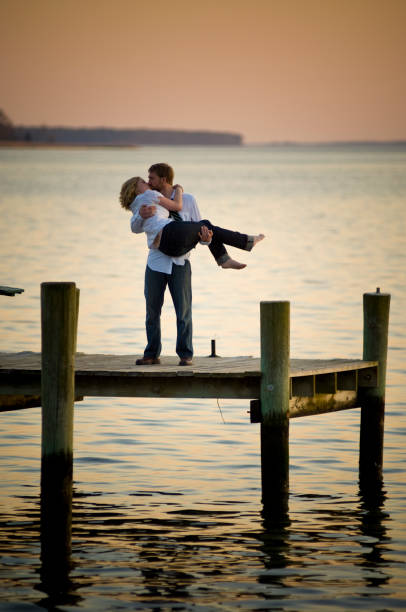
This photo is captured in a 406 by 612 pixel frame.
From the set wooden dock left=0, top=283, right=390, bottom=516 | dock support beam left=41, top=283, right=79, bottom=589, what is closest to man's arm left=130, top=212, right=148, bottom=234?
wooden dock left=0, top=283, right=390, bottom=516

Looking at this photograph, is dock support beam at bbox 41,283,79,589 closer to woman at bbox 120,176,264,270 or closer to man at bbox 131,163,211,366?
woman at bbox 120,176,264,270

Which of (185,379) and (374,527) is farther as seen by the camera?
(374,527)

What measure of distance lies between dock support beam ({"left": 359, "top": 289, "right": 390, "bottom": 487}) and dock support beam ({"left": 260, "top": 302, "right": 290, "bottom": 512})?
1.57 m

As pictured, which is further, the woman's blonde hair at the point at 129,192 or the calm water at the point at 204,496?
the woman's blonde hair at the point at 129,192

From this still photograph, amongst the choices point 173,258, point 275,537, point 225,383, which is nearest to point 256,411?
point 225,383

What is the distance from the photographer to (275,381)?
12.0m

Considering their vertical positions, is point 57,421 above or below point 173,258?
below

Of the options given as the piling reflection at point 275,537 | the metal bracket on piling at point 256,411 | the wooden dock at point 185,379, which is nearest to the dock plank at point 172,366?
the wooden dock at point 185,379

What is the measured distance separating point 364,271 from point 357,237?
47.0ft

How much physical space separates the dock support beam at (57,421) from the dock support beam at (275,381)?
5.64 ft

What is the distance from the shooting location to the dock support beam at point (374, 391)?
1350 cm

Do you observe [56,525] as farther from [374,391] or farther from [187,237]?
[374,391]

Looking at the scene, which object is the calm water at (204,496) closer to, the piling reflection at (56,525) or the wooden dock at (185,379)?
the piling reflection at (56,525)

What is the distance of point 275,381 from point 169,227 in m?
1.59
